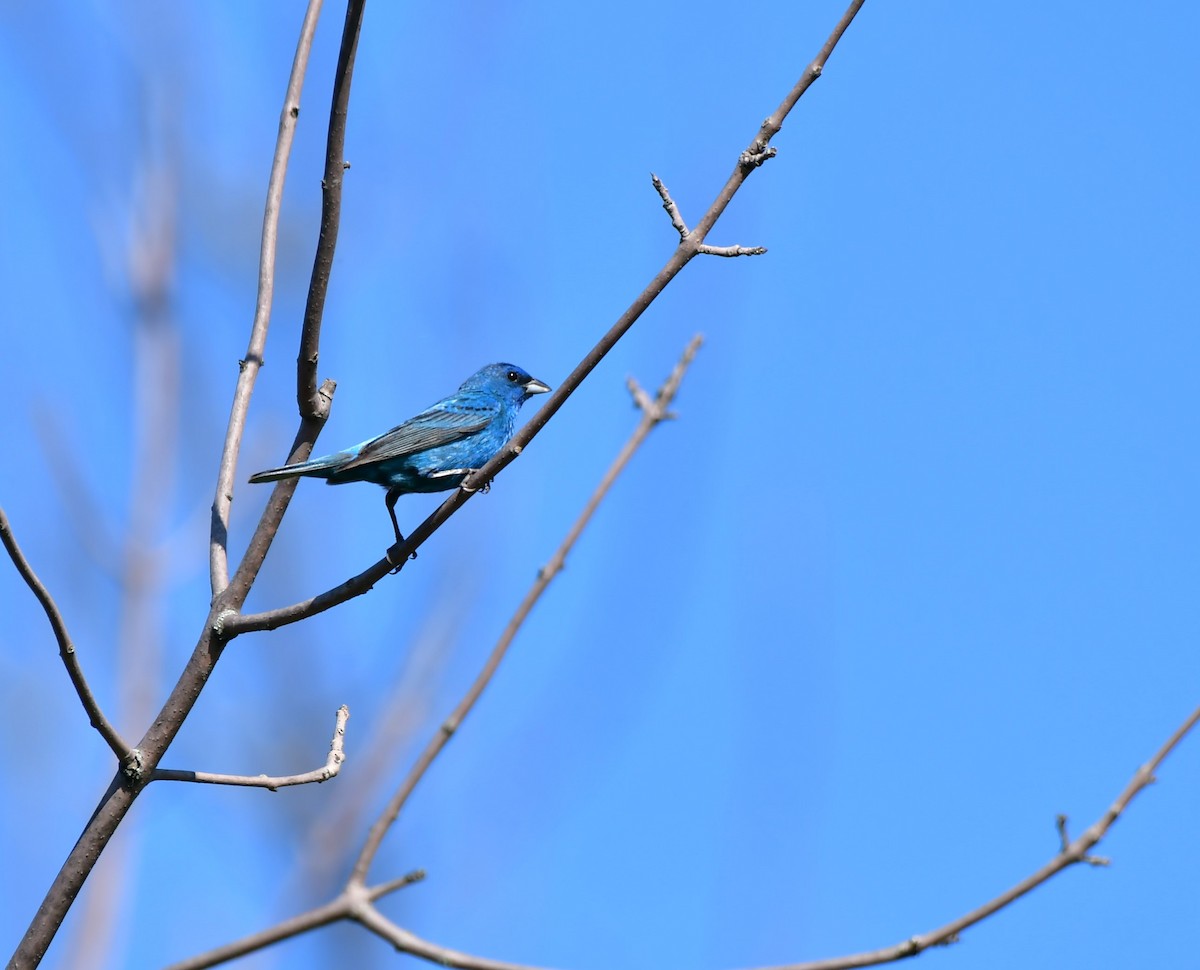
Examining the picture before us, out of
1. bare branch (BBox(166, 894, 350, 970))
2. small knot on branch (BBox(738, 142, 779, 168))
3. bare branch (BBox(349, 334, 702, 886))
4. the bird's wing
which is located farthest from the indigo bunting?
bare branch (BBox(166, 894, 350, 970))

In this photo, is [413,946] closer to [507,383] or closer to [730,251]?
[730,251]

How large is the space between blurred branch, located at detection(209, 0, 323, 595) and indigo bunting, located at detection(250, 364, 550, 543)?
6.24 feet

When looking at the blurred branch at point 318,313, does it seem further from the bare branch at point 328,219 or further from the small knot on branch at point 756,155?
the small knot on branch at point 756,155

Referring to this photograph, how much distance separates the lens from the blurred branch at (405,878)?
101 inches

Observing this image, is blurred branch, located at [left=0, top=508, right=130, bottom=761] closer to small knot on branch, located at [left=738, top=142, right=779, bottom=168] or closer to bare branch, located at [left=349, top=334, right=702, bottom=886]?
bare branch, located at [left=349, top=334, right=702, bottom=886]

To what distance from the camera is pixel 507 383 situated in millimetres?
8828

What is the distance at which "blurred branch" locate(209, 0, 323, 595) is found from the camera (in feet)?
13.2

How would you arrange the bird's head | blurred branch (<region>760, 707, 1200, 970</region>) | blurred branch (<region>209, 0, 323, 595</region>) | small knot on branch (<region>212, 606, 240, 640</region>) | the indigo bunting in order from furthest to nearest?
the bird's head → the indigo bunting → blurred branch (<region>209, 0, 323, 595</region>) → small knot on branch (<region>212, 606, 240, 640</region>) → blurred branch (<region>760, 707, 1200, 970</region>)

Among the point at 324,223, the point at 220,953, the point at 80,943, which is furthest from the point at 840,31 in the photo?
the point at 80,943

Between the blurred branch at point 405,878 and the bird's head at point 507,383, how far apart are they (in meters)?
4.44

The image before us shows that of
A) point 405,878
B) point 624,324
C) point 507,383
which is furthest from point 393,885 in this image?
point 507,383

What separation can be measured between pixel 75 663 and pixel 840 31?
2.55 metres

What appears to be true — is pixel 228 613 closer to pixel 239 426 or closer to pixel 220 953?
pixel 239 426

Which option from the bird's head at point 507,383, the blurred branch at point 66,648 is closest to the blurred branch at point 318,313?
the blurred branch at point 66,648
